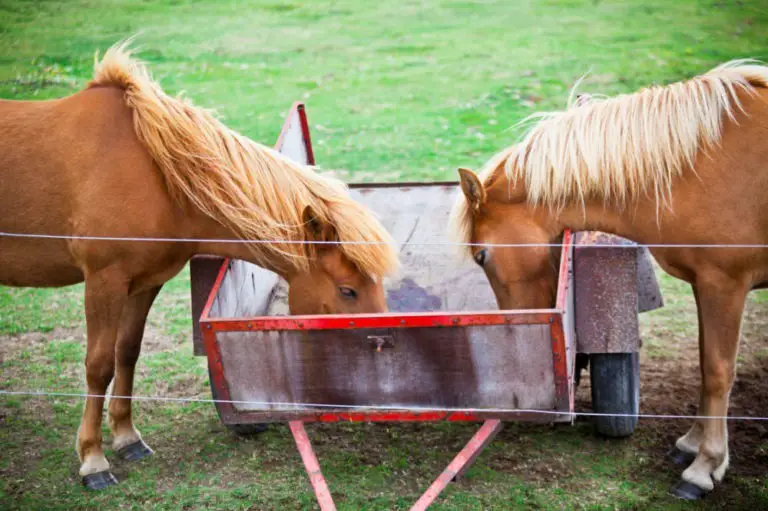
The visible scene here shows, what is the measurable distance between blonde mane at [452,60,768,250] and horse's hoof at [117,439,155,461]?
1.95 metres

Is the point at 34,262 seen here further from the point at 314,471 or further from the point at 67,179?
the point at 314,471

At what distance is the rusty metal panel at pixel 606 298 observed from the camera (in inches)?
149

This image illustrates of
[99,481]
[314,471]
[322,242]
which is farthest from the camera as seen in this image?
[99,481]

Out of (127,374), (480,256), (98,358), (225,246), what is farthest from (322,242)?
(127,374)

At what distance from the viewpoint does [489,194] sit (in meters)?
3.83

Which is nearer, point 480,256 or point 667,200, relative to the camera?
point 667,200

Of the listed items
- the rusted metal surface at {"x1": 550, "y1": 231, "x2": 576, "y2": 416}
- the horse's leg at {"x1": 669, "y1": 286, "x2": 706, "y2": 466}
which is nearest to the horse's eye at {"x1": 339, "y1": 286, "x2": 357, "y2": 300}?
the rusted metal surface at {"x1": 550, "y1": 231, "x2": 576, "y2": 416}

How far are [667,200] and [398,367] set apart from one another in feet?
4.69

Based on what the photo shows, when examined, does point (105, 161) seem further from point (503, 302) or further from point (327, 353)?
point (503, 302)

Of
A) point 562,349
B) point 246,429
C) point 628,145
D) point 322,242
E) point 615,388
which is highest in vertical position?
point 628,145

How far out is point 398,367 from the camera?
3.23 m

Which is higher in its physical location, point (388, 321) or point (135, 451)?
point (388, 321)

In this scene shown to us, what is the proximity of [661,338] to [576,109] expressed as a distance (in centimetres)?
220

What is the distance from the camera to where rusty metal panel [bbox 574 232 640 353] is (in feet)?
12.4
